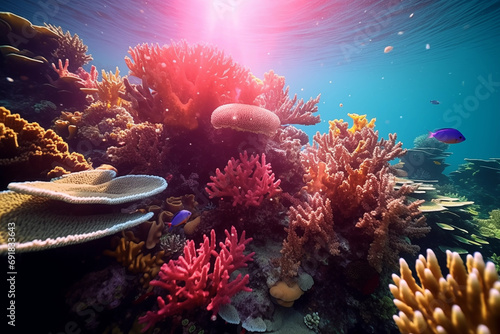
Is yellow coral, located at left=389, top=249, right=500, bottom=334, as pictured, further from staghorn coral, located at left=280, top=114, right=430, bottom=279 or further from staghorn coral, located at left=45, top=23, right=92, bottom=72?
staghorn coral, located at left=45, top=23, right=92, bottom=72

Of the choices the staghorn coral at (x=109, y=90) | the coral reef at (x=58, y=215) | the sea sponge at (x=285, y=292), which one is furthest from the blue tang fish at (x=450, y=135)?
the staghorn coral at (x=109, y=90)

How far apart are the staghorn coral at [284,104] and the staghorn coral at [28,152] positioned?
14.2 ft

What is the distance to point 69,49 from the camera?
7.06 m

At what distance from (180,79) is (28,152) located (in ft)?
8.85

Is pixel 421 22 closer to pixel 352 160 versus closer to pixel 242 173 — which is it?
pixel 352 160

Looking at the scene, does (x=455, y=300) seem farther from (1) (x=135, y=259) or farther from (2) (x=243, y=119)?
(1) (x=135, y=259)

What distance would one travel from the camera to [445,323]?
1180 mm

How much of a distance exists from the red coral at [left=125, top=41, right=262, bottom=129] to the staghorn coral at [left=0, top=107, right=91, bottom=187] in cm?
153

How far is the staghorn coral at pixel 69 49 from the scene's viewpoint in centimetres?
683

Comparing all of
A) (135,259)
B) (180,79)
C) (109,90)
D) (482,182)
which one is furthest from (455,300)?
(482,182)

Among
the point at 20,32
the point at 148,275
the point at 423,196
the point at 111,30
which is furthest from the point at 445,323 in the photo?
the point at 111,30

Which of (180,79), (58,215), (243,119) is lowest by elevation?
(58,215)

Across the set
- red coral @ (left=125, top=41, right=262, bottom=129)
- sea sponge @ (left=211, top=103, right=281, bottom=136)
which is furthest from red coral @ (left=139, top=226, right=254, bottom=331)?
red coral @ (left=125, top=41, right=262, bottom=129)

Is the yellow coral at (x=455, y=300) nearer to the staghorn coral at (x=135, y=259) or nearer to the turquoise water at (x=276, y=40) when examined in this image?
the turquoise water at (x=276, y=40)
